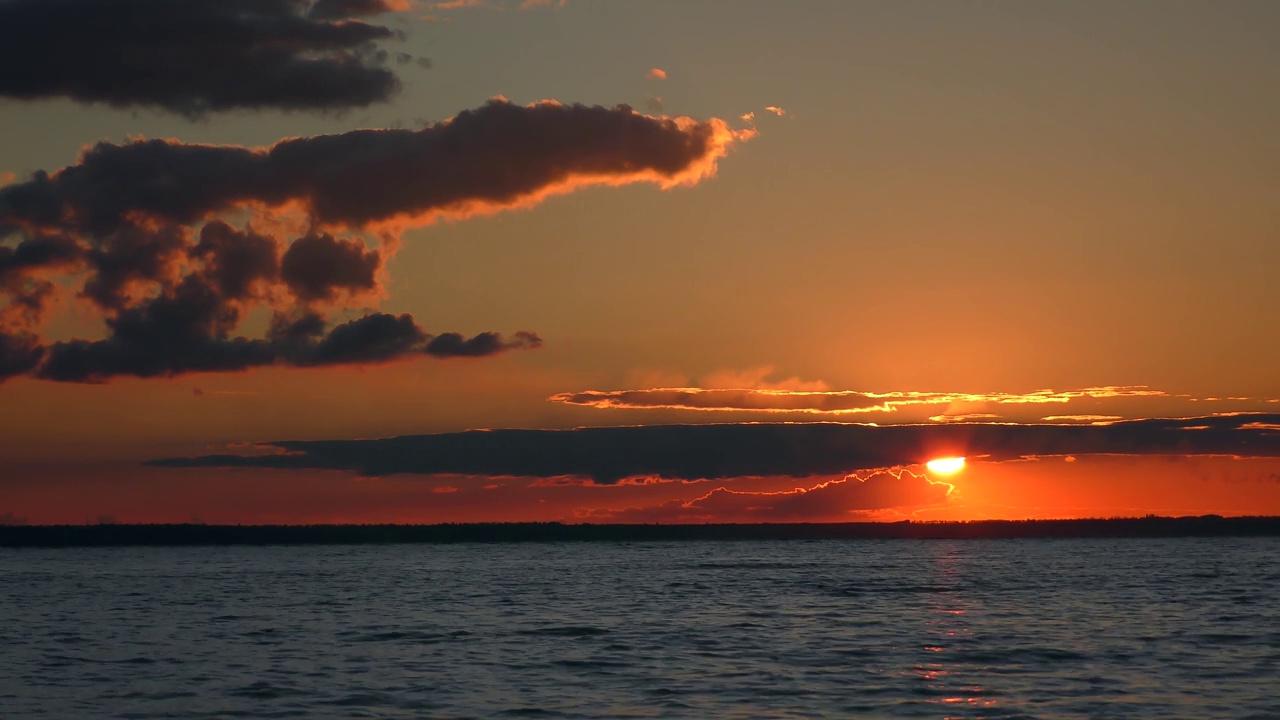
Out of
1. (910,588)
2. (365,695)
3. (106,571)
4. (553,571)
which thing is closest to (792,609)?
(910,588)

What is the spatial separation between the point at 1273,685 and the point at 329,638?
142 feet

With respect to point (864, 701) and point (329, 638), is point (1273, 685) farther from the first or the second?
point (329, 638)

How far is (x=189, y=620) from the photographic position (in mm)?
80125

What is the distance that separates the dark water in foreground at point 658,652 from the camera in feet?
142

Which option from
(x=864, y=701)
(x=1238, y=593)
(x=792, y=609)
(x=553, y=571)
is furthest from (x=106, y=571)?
(x=864, y=701)

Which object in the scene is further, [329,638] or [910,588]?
[910,588]

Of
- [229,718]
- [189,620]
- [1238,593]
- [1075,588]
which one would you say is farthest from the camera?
[1075,588]

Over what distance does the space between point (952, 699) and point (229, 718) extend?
22.9 m

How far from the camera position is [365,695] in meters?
45.8

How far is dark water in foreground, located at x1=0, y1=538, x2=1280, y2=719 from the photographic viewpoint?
4322cm


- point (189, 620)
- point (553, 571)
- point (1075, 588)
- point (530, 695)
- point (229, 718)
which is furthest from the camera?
point (553, 571)

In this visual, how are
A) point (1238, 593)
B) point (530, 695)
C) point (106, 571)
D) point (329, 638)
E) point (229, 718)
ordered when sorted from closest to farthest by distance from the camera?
point (229, 718), point (530, 695), point (329, 638), point (1238, 593), point (106, 571)

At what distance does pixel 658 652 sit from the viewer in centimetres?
5828

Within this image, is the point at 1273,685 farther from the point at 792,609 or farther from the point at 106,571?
the point at 106,571
